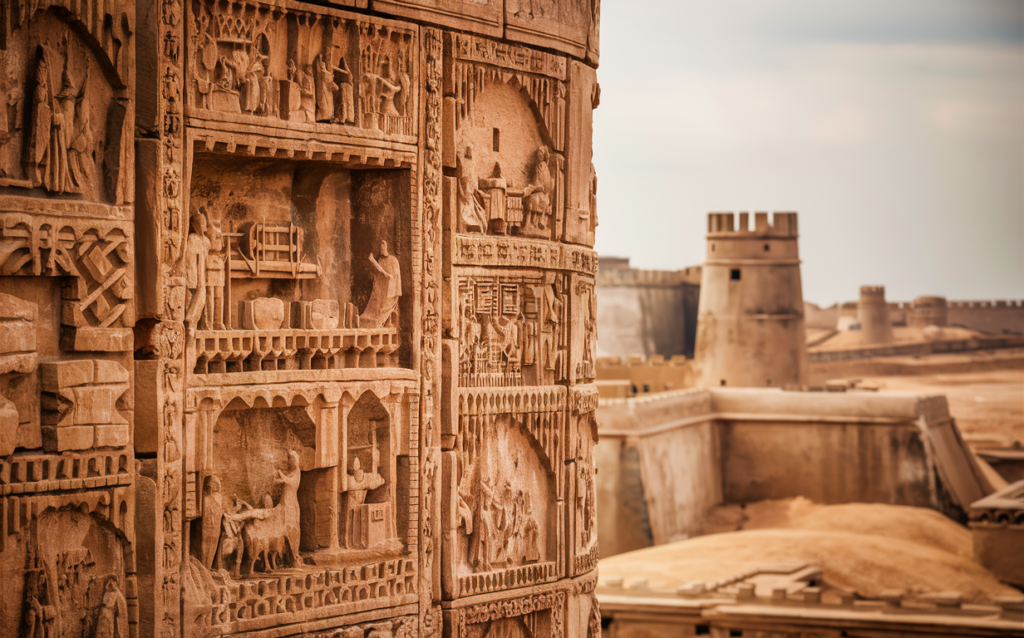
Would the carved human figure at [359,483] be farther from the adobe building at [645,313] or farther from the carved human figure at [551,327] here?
the adobe building at [645,313]

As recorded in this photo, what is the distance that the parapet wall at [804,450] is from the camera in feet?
83.0

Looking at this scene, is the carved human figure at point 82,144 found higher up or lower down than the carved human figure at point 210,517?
higher up

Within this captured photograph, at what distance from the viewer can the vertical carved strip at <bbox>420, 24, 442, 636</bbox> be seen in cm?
764

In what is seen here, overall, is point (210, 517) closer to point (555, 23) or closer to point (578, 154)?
point (578, 154)

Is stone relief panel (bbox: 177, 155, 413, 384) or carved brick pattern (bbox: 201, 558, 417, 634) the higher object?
stone relief panel (bbox: 177, 155, 413, 384)

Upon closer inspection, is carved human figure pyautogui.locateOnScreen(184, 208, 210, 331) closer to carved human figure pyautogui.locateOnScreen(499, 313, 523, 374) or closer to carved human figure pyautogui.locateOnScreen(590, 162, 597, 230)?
carved human figure pyautogui.locateOnScreen(499, 313, 523, 374)

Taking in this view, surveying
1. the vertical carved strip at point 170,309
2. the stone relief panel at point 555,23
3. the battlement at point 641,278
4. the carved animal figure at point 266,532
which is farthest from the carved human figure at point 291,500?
the battlement at point 641,278

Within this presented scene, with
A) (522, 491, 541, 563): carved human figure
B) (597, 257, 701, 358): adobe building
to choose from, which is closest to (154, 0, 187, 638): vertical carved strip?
(522, 491, 541, 563): carved human figure

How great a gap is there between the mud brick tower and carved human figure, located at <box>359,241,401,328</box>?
0.02m

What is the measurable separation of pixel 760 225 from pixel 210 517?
2796 centimetres

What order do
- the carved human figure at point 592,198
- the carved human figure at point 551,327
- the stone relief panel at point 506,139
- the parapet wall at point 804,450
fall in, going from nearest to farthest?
the stone relief panel at point 506,139
the carved human figure at point 551,327
the carved human figure at point 592,198
the parapet wall at point 804,450

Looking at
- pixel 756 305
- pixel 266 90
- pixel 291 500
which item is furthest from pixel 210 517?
pixel 756 305

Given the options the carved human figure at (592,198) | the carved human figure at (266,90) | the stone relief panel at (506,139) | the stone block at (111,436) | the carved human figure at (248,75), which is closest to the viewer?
the stone block at (111,436)

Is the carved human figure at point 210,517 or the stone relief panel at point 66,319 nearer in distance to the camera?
the stone relief panel at point 66,319
